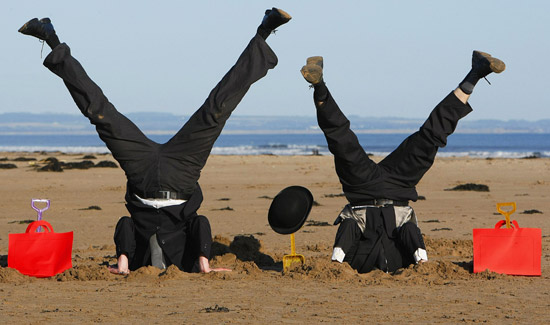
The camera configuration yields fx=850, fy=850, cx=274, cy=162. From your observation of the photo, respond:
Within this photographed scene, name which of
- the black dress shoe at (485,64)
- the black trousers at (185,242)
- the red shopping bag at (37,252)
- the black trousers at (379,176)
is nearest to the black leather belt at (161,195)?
the black trousers at (185,242)

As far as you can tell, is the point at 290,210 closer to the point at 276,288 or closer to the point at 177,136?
the point at 276,288

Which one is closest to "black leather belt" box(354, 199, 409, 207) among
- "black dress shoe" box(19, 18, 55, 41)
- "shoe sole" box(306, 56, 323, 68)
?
"shoe sole" box(306, 56, 323, 68)

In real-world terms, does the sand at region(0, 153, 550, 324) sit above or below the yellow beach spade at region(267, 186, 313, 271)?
below

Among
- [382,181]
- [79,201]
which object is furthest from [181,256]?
[79,201]

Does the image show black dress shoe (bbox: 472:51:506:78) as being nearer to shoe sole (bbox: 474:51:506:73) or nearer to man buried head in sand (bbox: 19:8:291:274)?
shoe sole (bbox: 474:51:506:73)

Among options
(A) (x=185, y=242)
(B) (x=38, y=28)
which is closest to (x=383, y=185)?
(A) (x=185, y=242)

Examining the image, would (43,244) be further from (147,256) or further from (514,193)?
(514,193)

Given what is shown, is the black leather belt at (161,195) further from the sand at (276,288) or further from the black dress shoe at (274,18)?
the black dress shoe at (274,18)

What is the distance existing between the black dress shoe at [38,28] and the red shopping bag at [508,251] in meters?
4.44

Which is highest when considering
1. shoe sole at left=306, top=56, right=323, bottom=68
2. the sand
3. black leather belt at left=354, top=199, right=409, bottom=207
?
shoe sole at left=306, top=56, right=323, bottom=68

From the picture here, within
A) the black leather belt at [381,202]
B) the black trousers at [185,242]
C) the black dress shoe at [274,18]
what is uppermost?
the black dress shoe at [274,18]

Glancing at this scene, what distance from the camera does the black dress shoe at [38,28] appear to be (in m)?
8.05

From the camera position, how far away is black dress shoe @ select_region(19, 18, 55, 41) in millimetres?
8047

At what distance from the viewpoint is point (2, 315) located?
628cm
